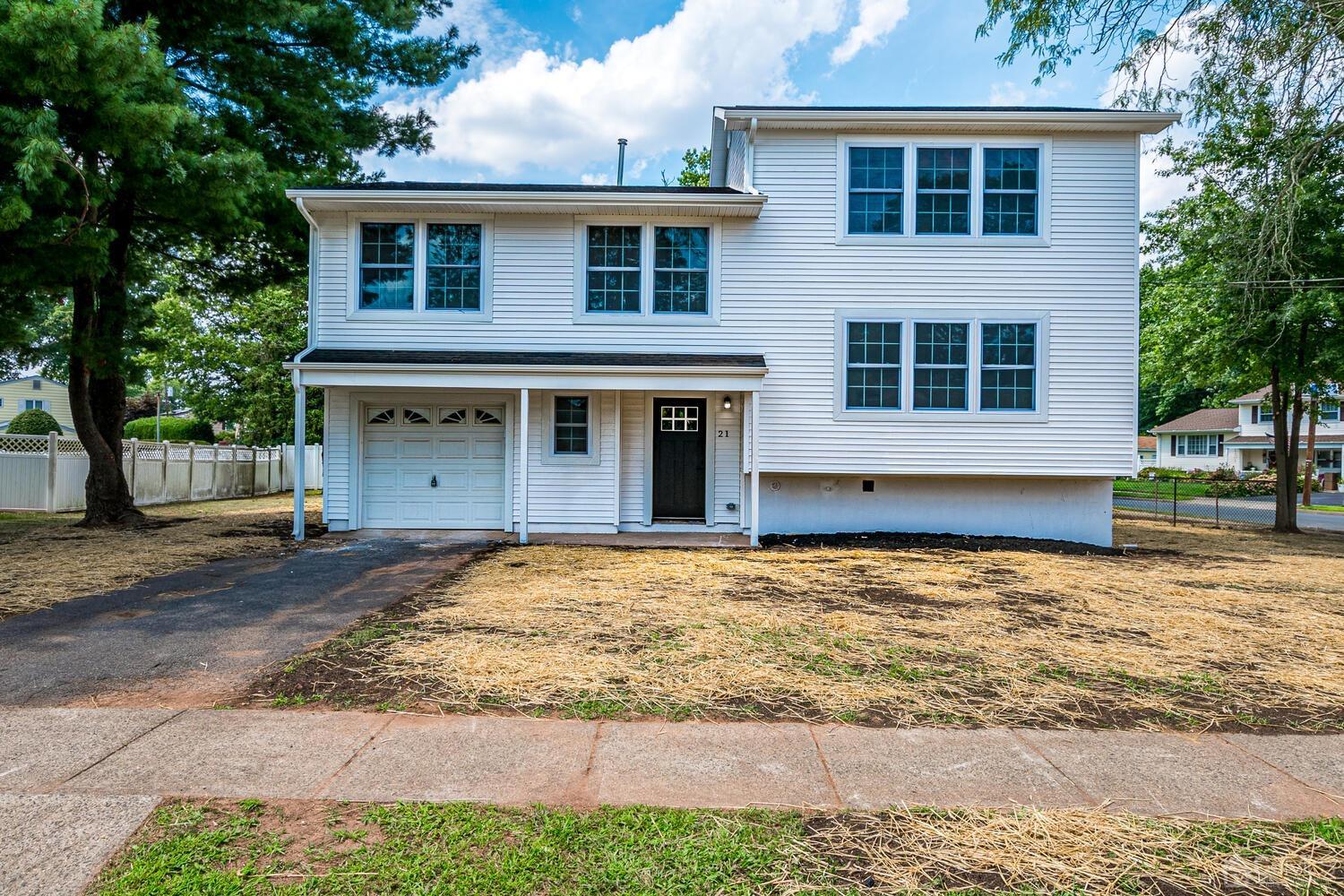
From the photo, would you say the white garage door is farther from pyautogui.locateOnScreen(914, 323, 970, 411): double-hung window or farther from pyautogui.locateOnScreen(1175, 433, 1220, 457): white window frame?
pyautogui.locateOnScreen(1175, 433, 1220, 457): white window frame

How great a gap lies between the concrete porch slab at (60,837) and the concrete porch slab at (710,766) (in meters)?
1.72

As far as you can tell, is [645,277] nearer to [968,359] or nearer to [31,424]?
[968,359]

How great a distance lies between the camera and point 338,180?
13.3 metres

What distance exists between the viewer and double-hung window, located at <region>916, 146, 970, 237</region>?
36.6 feet

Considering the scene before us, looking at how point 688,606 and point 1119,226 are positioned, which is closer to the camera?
point 688,606

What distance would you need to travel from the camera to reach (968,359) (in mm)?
11195

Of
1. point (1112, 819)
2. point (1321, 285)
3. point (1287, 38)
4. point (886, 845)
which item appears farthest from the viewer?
point (1321, 285)

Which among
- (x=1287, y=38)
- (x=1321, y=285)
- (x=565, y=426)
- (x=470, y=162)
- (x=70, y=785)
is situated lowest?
(x=70, y=785)

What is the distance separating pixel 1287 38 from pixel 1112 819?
27.2 feet

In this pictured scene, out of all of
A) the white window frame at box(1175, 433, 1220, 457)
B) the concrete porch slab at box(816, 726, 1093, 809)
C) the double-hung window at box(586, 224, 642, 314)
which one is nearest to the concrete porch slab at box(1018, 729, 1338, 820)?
the concrete porch slab at box(816, 726, 1093, 809)

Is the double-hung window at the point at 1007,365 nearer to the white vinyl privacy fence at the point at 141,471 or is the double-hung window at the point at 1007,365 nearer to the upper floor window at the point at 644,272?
the upper floor window at the point at 644,272

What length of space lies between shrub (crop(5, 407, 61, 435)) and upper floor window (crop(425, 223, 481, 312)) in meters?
17.3

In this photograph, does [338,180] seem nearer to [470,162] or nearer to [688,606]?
[470,162]

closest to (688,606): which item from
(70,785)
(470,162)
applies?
(70,785)
